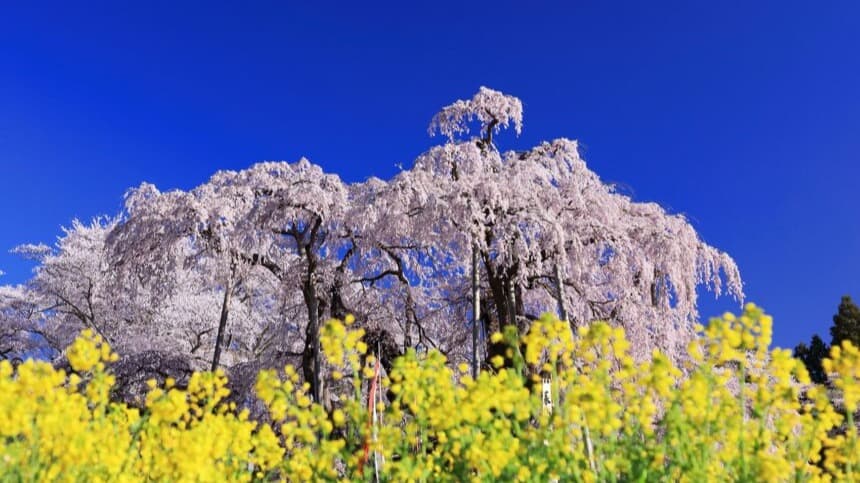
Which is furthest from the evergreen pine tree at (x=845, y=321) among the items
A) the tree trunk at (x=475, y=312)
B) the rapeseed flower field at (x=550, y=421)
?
the rapeseed flower field at (x=550, y=421)

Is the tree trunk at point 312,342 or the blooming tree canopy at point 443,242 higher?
the blooming tree canopy at point 443,242

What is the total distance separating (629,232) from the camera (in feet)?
49.0

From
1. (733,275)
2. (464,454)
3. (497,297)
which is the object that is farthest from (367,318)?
(464,454)

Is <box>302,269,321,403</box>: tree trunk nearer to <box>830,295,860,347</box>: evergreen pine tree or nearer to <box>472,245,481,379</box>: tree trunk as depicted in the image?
<box>472,245,481,379</box>: tree trunk

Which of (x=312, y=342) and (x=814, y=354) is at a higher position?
(x=814, y=354)

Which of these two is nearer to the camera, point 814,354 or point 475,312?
point 475,312

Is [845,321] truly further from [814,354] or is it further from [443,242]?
[443,242]

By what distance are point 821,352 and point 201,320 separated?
104 ft

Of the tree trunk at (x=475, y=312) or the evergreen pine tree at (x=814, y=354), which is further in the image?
the evergreen pine tree at (x=814, y=354)

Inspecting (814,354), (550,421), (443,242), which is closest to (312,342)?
(443,242)

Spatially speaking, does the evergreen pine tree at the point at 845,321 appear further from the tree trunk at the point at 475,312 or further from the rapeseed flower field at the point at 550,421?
the rapeseed flower field at the point at 550,421

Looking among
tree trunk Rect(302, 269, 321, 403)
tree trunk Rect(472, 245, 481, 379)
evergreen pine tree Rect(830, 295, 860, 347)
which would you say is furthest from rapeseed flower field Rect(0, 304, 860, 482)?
evergreen pine tree Rect(830, 295, 860, 347)

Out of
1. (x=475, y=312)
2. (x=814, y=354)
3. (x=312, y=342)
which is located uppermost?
(x=814, y=354)

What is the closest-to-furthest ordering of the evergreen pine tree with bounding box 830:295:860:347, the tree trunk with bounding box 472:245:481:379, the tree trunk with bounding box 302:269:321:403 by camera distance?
1. the tree trunk with bounding box 472:245:481:379
2. the tree trunk with bounding box 302:269:321:403
3. the evergreen pine tree with bounding box 830:295:860:347
